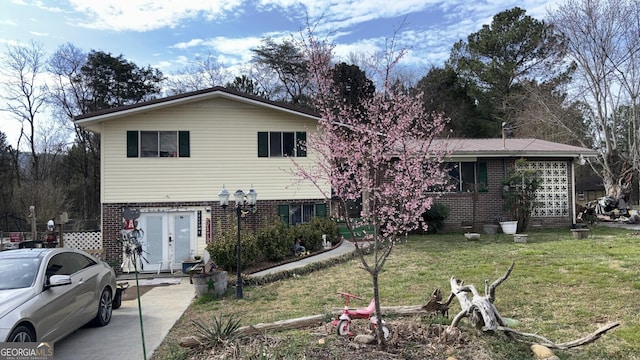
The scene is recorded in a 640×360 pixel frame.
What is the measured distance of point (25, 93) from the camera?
91.1 feet

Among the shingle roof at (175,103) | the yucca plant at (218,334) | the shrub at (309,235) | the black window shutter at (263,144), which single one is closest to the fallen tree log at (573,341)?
the yucca plant at (218,334)

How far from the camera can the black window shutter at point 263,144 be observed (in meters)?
14.4

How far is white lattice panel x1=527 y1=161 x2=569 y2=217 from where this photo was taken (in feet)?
57.4

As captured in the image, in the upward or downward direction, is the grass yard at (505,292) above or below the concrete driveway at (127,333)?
above

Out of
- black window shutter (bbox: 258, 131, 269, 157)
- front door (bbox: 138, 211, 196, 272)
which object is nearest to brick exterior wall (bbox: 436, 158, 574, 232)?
black window shutter (bbox: 258, 131, 269, 157)

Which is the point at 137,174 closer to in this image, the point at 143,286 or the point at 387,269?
the point at 143,286

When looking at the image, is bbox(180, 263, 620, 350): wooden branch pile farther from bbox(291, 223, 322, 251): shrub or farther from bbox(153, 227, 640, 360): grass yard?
bbox(291, 223, 322, 251): shrub

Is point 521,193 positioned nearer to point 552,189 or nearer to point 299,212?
point 552,189

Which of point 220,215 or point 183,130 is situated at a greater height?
point 183,130

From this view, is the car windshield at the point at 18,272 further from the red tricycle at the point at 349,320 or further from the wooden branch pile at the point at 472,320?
the red tricycle at the point at 349,320

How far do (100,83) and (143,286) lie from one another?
72.7 ft

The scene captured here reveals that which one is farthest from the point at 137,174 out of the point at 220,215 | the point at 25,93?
the point at 25,93

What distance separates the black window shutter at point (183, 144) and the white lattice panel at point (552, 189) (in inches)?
529

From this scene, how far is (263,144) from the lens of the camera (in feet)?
47.4
